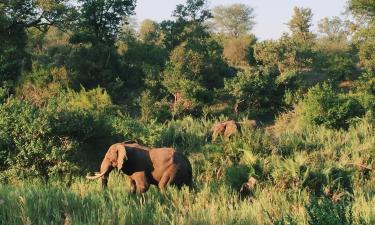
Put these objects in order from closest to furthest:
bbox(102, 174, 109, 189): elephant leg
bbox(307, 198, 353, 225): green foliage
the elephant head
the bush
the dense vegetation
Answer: bbox(307, 198, 353, 225): green foliage, the dense vegetation, bbox(102, 174, 109, 189): elephant leg, the elephant head, the bush

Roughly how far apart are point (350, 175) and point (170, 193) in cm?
465

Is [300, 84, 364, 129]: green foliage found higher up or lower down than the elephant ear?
higher up

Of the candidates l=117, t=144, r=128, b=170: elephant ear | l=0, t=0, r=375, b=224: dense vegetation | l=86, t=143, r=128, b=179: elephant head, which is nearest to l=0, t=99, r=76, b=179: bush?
l=0, t=0, r=375, b=224: dense vegetation

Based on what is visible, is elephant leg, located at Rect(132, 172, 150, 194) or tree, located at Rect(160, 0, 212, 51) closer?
elephant leg, located at Rect(132, 172, 150, 194)

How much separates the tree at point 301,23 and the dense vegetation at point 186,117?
11cm

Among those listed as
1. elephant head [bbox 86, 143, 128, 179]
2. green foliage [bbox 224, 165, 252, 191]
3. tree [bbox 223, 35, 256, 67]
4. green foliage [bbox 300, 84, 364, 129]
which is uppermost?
tree [bbox 223, 35, 256, 67]

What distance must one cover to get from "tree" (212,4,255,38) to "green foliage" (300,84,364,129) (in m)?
51.8

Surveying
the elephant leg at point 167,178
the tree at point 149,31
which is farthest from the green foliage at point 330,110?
the tree at point 149,31

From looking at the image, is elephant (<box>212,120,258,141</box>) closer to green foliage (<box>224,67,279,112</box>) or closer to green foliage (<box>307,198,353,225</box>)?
green foliage (<box>224,67,279,112</box>)

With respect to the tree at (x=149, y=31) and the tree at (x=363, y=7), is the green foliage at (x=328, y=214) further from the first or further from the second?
the tree at (x=149, y=31)

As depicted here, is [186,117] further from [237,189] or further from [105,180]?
[105,180]

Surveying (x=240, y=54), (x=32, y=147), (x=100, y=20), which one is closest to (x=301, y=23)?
(x=240, y=54)

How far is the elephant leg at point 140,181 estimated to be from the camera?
35.0 ft

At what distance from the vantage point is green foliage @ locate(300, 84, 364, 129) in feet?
70.8
